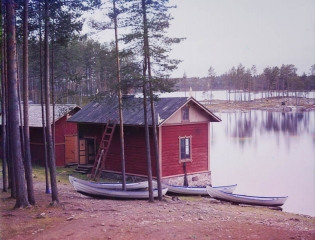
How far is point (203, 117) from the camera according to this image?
917 inches

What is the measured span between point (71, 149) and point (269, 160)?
1665cm

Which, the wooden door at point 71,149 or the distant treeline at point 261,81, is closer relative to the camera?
the wooden door at point 71,149

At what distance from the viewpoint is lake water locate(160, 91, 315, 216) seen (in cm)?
2395

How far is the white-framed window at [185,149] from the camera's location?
73.4 feet

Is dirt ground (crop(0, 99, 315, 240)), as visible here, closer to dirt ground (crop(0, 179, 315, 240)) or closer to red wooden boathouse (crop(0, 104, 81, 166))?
dirt ground (crop(0, 179, 315, 240))

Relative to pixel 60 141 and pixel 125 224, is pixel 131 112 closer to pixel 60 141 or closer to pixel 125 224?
pixel 60 141

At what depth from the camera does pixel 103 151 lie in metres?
23.9

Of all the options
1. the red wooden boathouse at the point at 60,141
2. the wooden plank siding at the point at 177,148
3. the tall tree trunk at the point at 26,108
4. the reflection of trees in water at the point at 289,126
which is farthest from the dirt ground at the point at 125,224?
the reflection of trees in water at the point at 289,126

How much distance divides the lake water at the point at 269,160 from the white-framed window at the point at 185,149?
2.55 m

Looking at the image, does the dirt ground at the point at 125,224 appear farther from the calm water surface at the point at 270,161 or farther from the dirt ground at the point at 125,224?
the calm water surface at the point at 270,161

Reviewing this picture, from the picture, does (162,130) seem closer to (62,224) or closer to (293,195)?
(293,195)

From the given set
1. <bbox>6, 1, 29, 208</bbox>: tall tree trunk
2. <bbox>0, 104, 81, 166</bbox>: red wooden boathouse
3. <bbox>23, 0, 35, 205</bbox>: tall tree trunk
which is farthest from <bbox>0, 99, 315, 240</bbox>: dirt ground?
<bbox>0, 104, 81, 166</bbox>: red wooden boathouse

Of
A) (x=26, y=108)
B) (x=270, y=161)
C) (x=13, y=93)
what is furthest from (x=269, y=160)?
(x=13, y=93)

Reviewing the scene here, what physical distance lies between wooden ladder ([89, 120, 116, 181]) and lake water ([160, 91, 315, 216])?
3.85 metres
